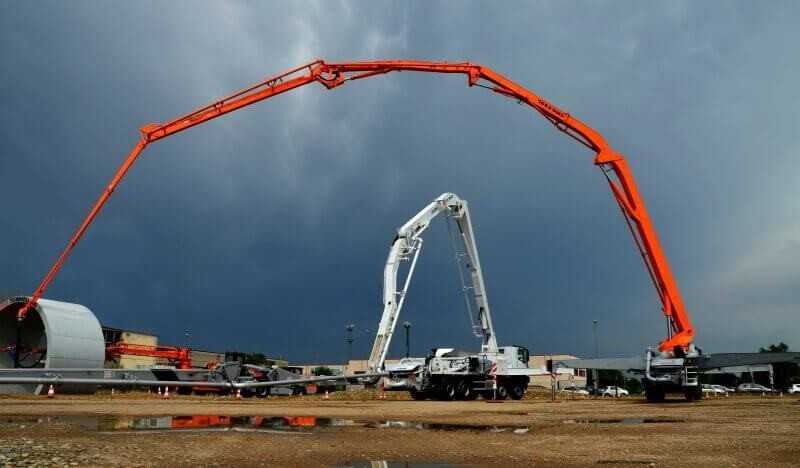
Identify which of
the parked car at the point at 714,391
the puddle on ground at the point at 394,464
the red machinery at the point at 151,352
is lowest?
the puddle on ground at the point at 394,464

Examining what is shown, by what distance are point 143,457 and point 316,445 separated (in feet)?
8.01

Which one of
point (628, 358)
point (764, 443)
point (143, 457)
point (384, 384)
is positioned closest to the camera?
point (143, 457)

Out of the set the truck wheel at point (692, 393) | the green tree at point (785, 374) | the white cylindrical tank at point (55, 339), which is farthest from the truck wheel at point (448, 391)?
the green tree at point (785, 374)

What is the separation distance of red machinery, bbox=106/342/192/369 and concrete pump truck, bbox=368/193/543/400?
2364 cm

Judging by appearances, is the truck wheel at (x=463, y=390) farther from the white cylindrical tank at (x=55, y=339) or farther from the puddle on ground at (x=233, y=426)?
the puddle on ground at (x=233, y=426)

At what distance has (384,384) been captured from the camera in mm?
33031

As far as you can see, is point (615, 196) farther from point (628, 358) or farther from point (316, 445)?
point (628, 358)

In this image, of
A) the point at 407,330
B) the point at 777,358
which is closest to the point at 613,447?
the point at 777,358

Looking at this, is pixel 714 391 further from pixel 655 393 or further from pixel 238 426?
pixel 238 426

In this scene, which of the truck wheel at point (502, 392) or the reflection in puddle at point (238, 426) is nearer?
the reflection in puddle at point (238, 426)

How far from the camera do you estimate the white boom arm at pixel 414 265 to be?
3170cm

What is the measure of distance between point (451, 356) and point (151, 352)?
1052 inches

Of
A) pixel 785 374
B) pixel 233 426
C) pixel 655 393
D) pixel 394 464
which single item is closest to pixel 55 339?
pixel 233 426

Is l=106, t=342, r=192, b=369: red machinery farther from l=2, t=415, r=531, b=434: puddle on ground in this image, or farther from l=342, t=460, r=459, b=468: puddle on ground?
l=342, t=460, r=459, b=468: puddle on ground
